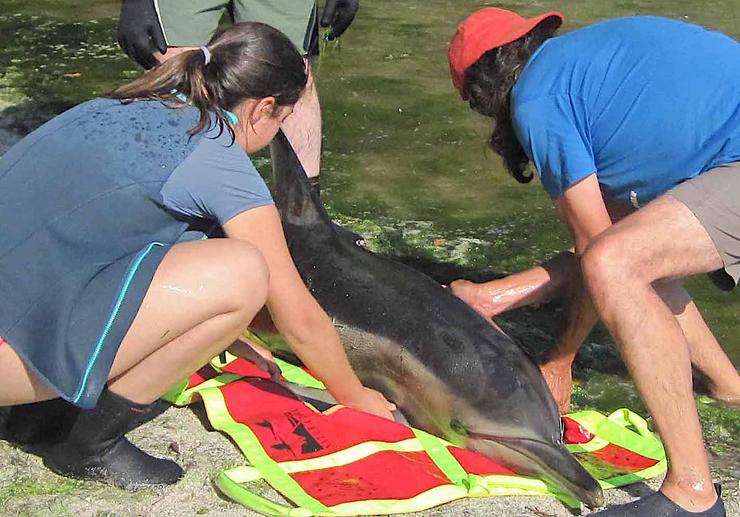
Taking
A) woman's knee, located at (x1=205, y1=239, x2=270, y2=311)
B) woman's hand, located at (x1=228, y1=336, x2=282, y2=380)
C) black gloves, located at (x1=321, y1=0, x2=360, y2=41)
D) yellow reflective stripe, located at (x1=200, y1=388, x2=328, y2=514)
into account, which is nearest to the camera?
woman's knee, located at (x1=205, y1=239, x2=270, y2=311)

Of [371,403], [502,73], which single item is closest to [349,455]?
[371,403]

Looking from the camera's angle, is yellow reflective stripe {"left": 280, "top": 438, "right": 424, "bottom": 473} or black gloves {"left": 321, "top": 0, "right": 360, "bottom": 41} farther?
black gloves {"left": 321, "top": 0, "right": 360, "bottom": 41}

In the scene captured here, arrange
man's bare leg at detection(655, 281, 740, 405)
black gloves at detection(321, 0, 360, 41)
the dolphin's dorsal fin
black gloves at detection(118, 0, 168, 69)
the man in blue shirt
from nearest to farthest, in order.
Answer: the man in blue shirt, man's bare leg at detection(655, 281, 740, 405), the dolphin's dorsal fin, black gloves at detection(118, 0, 168, 69), black gloves at detection(321, 0, 360, 41)

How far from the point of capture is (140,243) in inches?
125

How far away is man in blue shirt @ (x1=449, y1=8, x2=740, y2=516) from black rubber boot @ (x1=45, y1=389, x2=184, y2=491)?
4.42 ft

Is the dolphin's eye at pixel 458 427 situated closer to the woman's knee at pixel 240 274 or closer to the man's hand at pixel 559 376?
the man's hand at pixel 559 376

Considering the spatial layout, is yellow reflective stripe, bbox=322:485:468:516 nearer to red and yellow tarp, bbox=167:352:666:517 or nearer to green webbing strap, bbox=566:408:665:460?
red and yellow tarp, bbox=167:352:666:517

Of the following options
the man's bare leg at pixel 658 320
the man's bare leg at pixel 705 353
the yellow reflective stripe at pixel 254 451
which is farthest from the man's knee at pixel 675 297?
the yellow reflective stripe at pixel 254 451

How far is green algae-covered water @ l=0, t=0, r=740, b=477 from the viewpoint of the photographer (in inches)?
189

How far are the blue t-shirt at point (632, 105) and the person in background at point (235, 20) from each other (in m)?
1.60

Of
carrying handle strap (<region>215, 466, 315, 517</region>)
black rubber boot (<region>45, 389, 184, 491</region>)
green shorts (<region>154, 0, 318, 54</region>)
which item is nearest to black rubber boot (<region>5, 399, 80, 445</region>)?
black rubber boot (<region>45, 389, 184, 491</region>)

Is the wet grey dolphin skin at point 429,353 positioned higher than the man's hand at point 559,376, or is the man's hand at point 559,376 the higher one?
the wet grey dolphin skin at point 429,353

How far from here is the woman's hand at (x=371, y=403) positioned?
149 inches

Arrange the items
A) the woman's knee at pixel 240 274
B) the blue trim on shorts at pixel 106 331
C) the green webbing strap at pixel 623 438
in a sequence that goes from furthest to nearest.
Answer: the green webbing strap at pixel 623 438
the woman's knee at pixel 240 274
the blue trim on shorts at pixel 106 331
